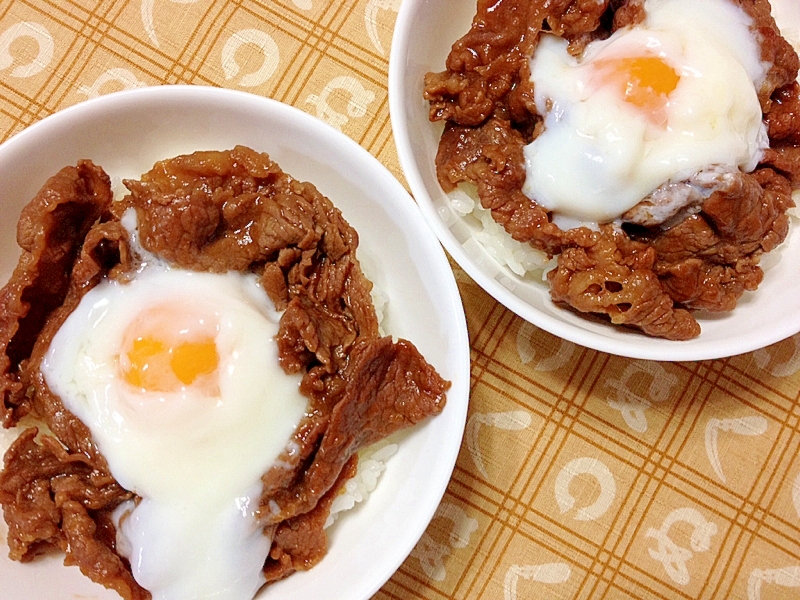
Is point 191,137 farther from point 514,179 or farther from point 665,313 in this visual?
point 665,313

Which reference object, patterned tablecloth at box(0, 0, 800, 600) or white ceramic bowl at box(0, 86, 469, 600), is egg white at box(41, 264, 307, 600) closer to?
white ceramic bowl at box(0, 86, 469, 600)

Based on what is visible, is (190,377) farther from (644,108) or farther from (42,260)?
(644,108)

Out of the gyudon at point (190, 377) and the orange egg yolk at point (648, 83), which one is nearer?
the gyudon at point (190, 377)

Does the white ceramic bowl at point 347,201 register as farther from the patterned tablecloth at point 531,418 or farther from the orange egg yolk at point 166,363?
the orange egg yolk at point 166,363

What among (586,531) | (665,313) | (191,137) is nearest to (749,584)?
(586,531)

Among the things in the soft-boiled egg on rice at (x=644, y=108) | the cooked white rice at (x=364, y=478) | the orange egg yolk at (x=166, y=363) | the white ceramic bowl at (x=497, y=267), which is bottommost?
the cooked white rice at (x=364, y=478)

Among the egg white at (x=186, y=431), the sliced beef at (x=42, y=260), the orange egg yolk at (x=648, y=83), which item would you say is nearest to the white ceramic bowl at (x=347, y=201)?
the sliced beef at (x=42, y=260)

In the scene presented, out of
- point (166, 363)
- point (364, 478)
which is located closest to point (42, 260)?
point (166, 363)
